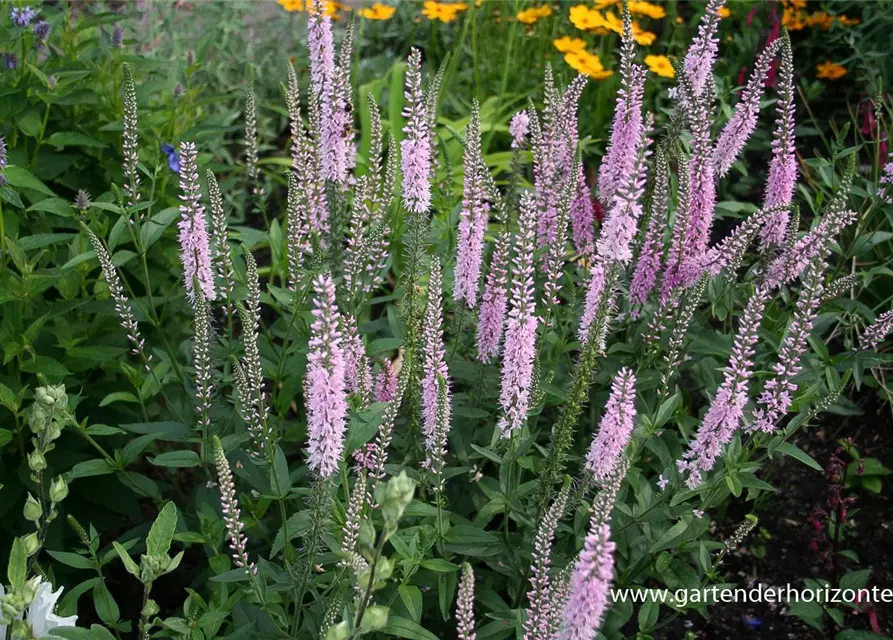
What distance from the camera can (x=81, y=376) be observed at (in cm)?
397

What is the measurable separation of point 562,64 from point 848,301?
10.2 feet

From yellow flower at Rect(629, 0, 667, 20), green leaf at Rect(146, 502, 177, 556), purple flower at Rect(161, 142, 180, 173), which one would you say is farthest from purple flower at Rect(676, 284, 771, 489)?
yellow flower at Rect(629, 0, 667, 20)

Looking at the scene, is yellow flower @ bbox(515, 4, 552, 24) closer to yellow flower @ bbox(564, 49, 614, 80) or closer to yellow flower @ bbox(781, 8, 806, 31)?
yellow flower @ bbox(564, 49, 614, 80)

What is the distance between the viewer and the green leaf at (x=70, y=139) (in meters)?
3.95

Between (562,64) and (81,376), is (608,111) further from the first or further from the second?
(81,376)

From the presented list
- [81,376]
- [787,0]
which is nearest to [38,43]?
[81,376]

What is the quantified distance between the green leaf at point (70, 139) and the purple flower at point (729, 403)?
273 cm

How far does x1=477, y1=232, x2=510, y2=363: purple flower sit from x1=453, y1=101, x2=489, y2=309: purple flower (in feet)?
0.19

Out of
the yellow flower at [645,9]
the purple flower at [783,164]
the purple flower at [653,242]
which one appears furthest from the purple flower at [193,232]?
the yellow flower at [645,9]

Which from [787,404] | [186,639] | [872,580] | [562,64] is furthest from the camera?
[562,64]

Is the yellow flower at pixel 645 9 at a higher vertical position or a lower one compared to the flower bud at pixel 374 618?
higher

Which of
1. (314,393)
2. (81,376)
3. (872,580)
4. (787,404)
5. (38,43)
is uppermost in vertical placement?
(38,43)

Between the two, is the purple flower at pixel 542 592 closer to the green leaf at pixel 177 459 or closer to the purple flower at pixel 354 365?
the purple flower at pixel 354 365

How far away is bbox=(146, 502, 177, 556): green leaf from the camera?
2.45 metres
